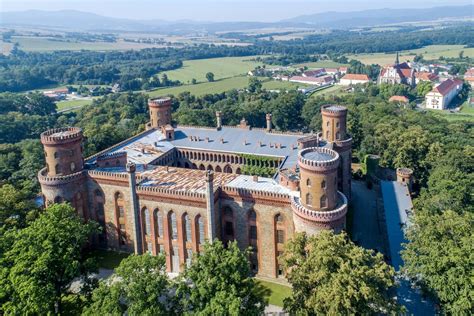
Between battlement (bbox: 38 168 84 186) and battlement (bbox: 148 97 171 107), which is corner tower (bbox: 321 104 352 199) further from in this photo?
battlement (bbox: 38 168 84 186)

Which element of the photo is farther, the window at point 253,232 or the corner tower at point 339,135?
the corner tower at point 339,135

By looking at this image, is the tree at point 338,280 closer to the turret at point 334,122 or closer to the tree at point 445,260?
the tree at point 445,260

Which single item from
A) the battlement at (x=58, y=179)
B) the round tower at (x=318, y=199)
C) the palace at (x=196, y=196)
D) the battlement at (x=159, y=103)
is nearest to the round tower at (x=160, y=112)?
the battlement at (x=159, y=103)

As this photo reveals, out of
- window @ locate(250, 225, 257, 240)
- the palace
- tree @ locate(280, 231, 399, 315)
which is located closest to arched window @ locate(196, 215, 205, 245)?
the palace

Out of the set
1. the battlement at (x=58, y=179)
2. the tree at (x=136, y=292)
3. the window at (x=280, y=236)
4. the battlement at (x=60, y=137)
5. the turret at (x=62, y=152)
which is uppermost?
the battlement at (x=60, y=137)

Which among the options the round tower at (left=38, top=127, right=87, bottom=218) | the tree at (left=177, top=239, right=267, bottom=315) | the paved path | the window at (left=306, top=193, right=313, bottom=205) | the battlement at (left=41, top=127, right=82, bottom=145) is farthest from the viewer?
the paved path

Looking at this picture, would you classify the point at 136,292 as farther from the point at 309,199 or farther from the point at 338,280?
the point at 309,199

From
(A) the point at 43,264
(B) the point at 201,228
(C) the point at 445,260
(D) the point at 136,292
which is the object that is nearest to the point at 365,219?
(C) the point at 445,260
